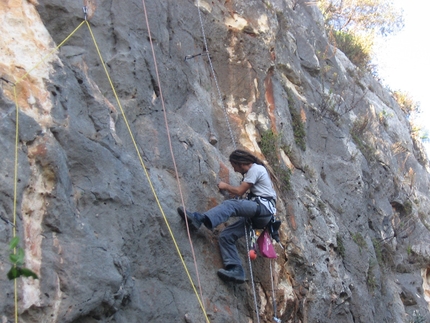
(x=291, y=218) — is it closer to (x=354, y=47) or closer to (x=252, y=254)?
(x=252, y=254)

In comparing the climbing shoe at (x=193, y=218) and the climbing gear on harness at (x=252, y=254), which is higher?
the climbing shoe at (x=193, y=218)

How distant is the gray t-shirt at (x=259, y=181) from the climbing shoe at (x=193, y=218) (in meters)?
0.89

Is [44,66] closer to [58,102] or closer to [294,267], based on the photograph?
[58,102]

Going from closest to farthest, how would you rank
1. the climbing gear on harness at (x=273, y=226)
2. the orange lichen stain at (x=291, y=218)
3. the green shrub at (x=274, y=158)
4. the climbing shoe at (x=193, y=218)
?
the climbing shoe at (x=193, y=218) < the climbing gear on harness at (x=273, y=226) < the orange lichen stain at (x=291, y=218) < the green shrub at (x=274, y=158)

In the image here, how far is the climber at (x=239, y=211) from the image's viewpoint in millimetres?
6770

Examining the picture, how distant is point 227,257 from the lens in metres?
6.94

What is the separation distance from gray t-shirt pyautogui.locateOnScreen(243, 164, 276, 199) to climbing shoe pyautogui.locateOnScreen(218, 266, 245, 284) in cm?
97

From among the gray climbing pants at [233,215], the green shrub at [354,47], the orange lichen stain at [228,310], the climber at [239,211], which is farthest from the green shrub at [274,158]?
the green shrub at [354,47]

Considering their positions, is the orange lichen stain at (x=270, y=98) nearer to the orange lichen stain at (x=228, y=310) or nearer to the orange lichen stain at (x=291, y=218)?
the orange lichen stain at (x=291, y=218)

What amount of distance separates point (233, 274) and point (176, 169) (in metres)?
1.42

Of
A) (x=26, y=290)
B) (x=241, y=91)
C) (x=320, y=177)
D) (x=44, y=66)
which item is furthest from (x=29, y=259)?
(x=320, y=177)

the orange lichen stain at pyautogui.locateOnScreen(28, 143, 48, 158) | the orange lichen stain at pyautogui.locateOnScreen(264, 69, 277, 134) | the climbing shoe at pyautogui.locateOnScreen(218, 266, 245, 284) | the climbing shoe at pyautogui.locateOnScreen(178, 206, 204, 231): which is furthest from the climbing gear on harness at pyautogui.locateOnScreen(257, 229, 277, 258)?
the orange lichen stain at pyautogui.locateOnScreen(28, 143, 48, 158)

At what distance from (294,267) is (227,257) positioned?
1.58 m

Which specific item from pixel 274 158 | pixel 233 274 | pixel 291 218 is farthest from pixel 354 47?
pixel 233 274
